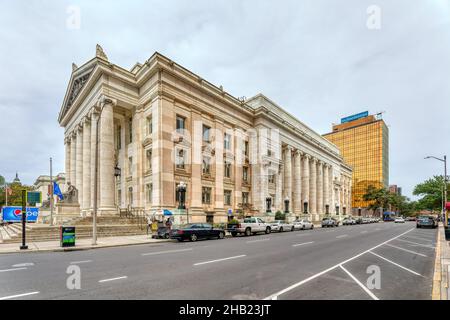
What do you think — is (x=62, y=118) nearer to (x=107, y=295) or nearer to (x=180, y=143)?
(x=180, y=143)

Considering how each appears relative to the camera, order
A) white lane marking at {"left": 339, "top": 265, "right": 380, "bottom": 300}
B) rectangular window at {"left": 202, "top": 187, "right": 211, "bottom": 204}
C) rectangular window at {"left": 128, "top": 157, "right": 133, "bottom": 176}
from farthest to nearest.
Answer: rectangular window at {"left": 128, "top": 157, "right": 133, "bottom": 176} < rectangular window at {"left": 202, "top": 187, "right": 211, "bottom": 204} < white lane marking at {"left": 339, "top": 265, "right": 380, "bottom": 300}

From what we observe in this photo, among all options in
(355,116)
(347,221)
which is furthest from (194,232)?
(355,116)

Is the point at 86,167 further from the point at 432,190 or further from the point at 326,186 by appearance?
the point at 432,190

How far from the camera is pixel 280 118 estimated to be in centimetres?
4853

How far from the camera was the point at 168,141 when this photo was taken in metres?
29.4

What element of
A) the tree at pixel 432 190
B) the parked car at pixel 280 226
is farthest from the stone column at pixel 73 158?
the tree at pixel 432 190

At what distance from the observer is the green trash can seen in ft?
52.9

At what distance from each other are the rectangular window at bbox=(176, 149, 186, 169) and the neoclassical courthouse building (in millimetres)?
116

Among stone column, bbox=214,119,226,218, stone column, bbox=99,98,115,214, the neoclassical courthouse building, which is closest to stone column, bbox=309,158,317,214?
the neoclassical courthouse building

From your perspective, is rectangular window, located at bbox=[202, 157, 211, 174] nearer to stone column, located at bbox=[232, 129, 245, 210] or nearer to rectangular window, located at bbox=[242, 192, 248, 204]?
stone column, located at bbox=[232, 129, 245, 210]
